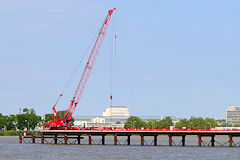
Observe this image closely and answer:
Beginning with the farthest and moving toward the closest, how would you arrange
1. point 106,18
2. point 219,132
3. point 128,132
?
1. point 106,18
2. point 128,132
3. point 219,132

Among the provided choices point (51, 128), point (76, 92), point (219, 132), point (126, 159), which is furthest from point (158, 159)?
point (76, 92)

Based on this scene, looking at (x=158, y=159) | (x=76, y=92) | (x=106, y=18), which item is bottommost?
(x=158, y=159)

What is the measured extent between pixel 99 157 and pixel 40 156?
10.7m

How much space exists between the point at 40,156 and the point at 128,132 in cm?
3813

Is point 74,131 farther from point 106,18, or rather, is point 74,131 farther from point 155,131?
point 106,18

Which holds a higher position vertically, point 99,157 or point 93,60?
point 93,60

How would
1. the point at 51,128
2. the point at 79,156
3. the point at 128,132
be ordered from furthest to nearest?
1. the point at 51,128
2. the point at 128,132
3. the point at 79,156

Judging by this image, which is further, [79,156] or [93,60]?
[93,60]

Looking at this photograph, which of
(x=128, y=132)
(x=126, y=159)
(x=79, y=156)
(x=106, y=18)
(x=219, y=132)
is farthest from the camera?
(x=106, y=18)

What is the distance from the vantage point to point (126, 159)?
9281cm

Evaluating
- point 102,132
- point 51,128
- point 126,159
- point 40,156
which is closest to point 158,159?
point 126,159

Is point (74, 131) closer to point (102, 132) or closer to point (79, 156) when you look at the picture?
point (102, 132)

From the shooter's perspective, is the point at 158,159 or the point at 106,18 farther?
the point at 106,18

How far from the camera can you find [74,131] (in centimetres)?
13988
